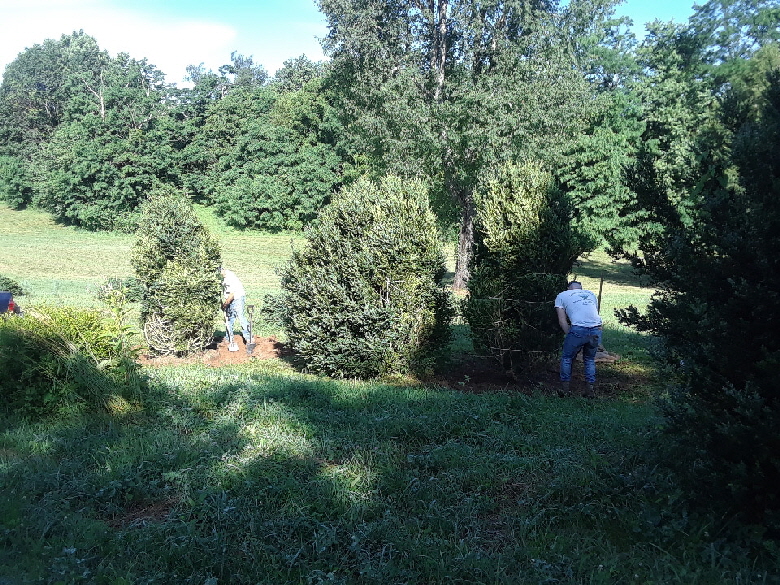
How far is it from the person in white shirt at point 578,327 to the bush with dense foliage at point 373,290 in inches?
64.0

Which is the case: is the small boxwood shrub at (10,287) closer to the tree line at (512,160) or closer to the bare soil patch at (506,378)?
the tree line at (512,160)

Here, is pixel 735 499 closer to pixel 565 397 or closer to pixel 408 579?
pixel 408 579

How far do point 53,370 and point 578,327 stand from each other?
637 cm

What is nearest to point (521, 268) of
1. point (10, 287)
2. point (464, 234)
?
point (464, 234)

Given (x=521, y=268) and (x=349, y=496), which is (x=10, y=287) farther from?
(x=349, y=496)

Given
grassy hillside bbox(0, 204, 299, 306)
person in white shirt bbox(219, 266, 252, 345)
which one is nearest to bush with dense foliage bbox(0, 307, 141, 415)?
person in white shirt bbox(219, 266, 252, 345)

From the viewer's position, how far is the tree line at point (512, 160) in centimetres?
403

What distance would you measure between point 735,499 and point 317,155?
3991 cm

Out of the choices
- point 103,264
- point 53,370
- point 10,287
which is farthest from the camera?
point 103,264

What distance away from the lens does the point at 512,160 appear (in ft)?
62.9

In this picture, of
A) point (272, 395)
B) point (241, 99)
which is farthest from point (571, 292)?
point (241, 99)

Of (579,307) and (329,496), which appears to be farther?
(579,307)

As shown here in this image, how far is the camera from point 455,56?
21.5m

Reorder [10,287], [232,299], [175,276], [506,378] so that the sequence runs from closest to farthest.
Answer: [506,378] < [175,276] < [232,299] < [10,287]
